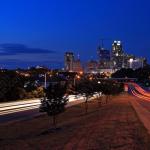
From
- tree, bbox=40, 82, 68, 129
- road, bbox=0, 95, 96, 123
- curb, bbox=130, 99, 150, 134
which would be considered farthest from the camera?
road, bbox=0, 95, 96, 123

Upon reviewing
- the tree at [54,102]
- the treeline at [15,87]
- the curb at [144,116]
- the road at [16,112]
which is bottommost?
the curb at [144,116]

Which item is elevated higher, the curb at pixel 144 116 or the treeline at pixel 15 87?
the treeline at pixel 15 87

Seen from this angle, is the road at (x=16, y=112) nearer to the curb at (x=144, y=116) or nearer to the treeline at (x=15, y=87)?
the treeline at (x=15, y=87)

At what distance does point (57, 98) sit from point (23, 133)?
460 cm

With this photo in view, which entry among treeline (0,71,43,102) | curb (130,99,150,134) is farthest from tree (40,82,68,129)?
treeline (0,71,43,102)

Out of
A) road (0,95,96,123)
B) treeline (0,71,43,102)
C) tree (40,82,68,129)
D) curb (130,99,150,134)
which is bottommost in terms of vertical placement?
curb (130,99,150,134)

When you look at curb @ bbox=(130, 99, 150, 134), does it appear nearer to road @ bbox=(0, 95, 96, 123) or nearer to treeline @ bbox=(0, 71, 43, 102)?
road @ bbox=(0, 95, 96, 123)

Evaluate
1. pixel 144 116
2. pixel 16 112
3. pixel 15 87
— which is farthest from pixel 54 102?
pixel 15 87

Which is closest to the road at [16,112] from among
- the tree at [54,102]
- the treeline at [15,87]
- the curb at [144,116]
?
the treeline at [15,87]

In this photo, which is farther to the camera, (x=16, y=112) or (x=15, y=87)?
(x=15, y=87)

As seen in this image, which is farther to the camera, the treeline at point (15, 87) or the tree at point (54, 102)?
the treeline at point (15, 87)

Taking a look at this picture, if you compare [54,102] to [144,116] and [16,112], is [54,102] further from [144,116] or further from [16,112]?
[16,112]

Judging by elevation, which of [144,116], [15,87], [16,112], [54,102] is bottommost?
[144,116]

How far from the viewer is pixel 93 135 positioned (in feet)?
86.2
